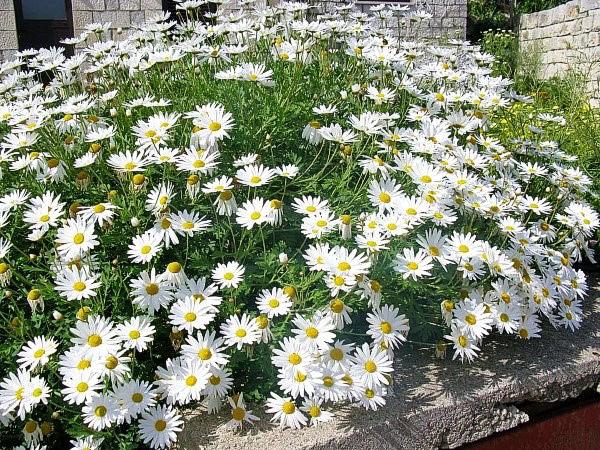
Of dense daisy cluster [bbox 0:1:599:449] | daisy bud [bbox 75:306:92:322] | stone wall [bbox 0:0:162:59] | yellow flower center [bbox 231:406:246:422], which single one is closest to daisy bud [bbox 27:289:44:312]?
dense daisy cluster [bbox 0:1:599:449]

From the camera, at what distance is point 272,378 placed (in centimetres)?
179

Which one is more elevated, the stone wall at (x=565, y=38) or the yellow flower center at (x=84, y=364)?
the stone wall at (x=565, y=38)

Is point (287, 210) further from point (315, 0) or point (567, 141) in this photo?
point (315, 0)

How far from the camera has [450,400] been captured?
182 centimetres

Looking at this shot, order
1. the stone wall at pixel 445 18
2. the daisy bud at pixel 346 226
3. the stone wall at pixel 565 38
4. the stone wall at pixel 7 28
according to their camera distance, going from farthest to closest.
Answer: the stone wall at pixel 445 18 → the stone wall at pixel 565 38 → the stone wall at pixel 7 28 → the daisy bud at pixel 346 226

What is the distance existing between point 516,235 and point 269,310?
91cm

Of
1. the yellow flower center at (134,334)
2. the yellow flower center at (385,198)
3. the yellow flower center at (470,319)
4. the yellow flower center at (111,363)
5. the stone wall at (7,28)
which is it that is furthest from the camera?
the stone wall at (7,28)

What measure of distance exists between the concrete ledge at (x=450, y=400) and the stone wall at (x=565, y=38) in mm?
6759

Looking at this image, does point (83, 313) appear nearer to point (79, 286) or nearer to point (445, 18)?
point (79, 286)

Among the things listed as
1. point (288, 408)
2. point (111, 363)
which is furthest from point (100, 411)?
point (288, 408)

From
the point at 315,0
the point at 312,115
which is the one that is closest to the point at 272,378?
the point at 312,115

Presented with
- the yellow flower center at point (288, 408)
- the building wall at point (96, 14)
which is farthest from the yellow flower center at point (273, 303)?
the building wall at point (96, 14)

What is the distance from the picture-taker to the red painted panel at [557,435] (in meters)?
1.97

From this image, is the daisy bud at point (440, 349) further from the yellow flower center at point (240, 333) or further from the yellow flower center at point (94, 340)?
the yellow flower center at point (94, 340)
